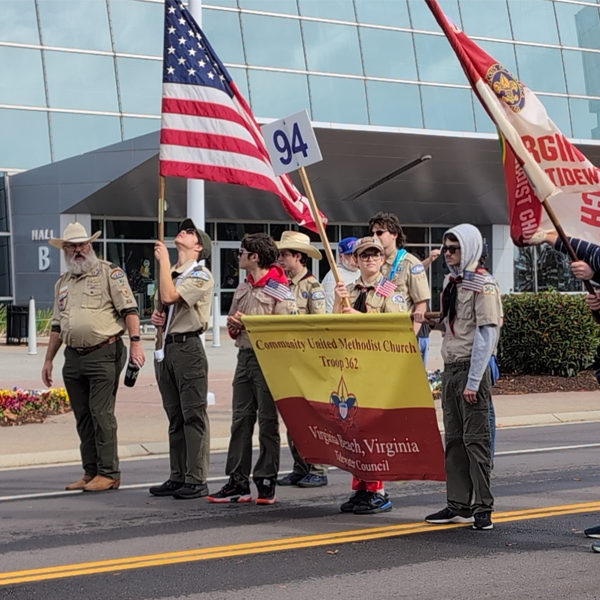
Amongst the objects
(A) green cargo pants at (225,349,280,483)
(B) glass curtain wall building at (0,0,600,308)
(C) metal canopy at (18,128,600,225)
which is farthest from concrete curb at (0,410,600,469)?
(B) glass curtain wall building at (0,0,600,308)

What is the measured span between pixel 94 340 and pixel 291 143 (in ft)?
7.37

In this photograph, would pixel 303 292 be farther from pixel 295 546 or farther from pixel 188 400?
pixel 295 546

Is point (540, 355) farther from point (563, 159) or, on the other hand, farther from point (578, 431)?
point (563, 159)

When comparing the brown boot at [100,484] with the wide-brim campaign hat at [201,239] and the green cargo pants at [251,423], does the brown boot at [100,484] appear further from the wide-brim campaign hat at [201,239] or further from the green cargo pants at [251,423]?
the wide-brim campaign hat at [201,239]

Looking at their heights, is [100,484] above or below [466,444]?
below

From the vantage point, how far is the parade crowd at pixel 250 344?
6945mm

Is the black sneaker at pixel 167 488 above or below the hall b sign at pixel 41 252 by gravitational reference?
below

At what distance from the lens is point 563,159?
21.2 feet

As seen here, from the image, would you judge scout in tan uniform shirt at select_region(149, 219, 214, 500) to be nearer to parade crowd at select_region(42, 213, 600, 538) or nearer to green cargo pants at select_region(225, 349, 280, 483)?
parade crowd at select_region(42, 213, 600, 538)

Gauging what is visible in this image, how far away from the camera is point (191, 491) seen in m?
8.23

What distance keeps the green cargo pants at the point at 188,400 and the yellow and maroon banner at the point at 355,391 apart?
2.90 feet

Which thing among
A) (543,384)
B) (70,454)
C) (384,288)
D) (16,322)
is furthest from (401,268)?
(16,322)

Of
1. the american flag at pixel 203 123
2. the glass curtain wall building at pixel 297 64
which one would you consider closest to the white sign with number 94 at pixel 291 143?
the american flag at pixel 203 123

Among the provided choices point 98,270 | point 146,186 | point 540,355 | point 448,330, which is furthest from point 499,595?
point 146,186
